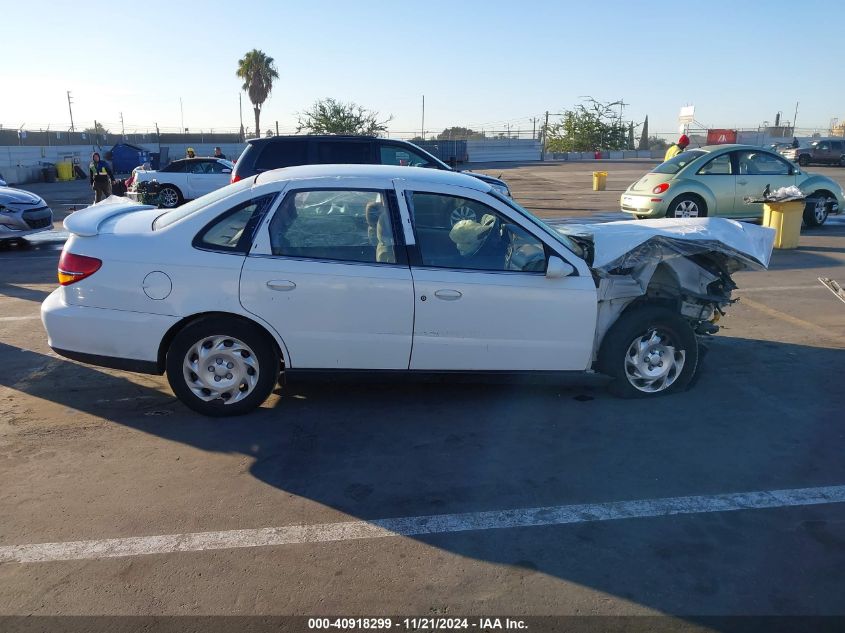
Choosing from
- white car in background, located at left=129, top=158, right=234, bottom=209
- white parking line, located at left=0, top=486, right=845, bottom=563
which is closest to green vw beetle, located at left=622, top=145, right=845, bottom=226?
white parking line, located at left=0, top=486, right=845, bottom=563

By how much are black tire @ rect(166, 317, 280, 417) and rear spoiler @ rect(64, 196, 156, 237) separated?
1.02 m

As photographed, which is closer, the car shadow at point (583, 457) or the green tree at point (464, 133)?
the car shadow at point (583, 457)

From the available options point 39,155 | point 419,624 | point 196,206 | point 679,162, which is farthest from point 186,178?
point 39,155

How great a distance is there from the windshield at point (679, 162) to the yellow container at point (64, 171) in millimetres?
31532

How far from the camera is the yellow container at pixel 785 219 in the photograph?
11688 mm

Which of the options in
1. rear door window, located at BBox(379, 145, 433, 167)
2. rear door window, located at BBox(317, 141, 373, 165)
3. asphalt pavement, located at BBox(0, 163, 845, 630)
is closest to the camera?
asphalt pavement, located at BBox(0, 163, 845, 630)

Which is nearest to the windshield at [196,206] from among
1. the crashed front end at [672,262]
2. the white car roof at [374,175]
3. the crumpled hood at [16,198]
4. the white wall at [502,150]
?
the white car roof at [374,175]

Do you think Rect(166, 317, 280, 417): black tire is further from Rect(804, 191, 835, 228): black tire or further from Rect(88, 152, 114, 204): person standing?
Rect(88, 152, 114, 204): person standing

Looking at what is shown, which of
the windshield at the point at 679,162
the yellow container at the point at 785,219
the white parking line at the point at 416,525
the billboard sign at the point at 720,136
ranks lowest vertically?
the white parking line at the point at 416,525

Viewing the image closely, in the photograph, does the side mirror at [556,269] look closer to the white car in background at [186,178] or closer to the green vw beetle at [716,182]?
the green vw beetle at [716,182]

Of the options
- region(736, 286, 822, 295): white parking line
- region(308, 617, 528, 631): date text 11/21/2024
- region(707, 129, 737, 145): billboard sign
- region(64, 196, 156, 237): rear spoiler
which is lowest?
region(308, 617, 528, 631): date text 11/21/2024

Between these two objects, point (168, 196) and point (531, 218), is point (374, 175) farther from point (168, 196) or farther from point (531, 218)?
point (168, 196)

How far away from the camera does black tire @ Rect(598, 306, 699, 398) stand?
5.10 m

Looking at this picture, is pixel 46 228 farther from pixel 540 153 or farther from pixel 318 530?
pixel 540 153
